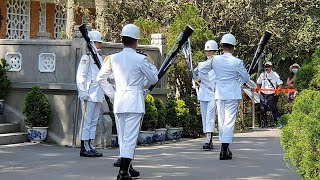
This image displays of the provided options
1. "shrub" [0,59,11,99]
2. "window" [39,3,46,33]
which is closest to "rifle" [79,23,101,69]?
"shrub" [0,59,11,99]

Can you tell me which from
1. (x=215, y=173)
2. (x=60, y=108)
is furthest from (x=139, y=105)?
(x=60, y=108)

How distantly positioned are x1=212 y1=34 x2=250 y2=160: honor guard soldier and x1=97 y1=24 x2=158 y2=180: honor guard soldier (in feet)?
8.63

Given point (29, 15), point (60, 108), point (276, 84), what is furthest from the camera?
point (29, 15)

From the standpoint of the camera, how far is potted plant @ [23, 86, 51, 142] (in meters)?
12.6

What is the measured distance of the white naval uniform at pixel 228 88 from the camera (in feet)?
35.9

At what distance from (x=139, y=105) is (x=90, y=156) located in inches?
109

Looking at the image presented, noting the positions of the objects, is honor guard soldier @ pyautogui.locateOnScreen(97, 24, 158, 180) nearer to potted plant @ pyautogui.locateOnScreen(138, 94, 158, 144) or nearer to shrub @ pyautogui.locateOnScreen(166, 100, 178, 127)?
potted plant @ pyautogui.locateOnScreen(138, 94, 158, 144)

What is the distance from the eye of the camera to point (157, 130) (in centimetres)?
1374

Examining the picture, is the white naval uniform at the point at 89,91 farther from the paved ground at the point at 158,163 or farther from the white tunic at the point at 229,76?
the white tunic at the point at 229,76

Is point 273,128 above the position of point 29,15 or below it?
below

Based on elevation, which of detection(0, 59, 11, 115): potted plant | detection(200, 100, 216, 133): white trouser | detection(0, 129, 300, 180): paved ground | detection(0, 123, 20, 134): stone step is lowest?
detection(0, 129, 300, 180): paved ground

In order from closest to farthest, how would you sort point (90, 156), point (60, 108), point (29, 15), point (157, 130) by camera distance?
1. point (90, 156)
2. point (60, 108)
3. point (157, 130)
4. point (29, 15)

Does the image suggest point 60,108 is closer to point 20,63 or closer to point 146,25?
point 20,63

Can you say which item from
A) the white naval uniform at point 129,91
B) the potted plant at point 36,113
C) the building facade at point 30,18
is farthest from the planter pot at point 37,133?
the building facade at point 30,18
